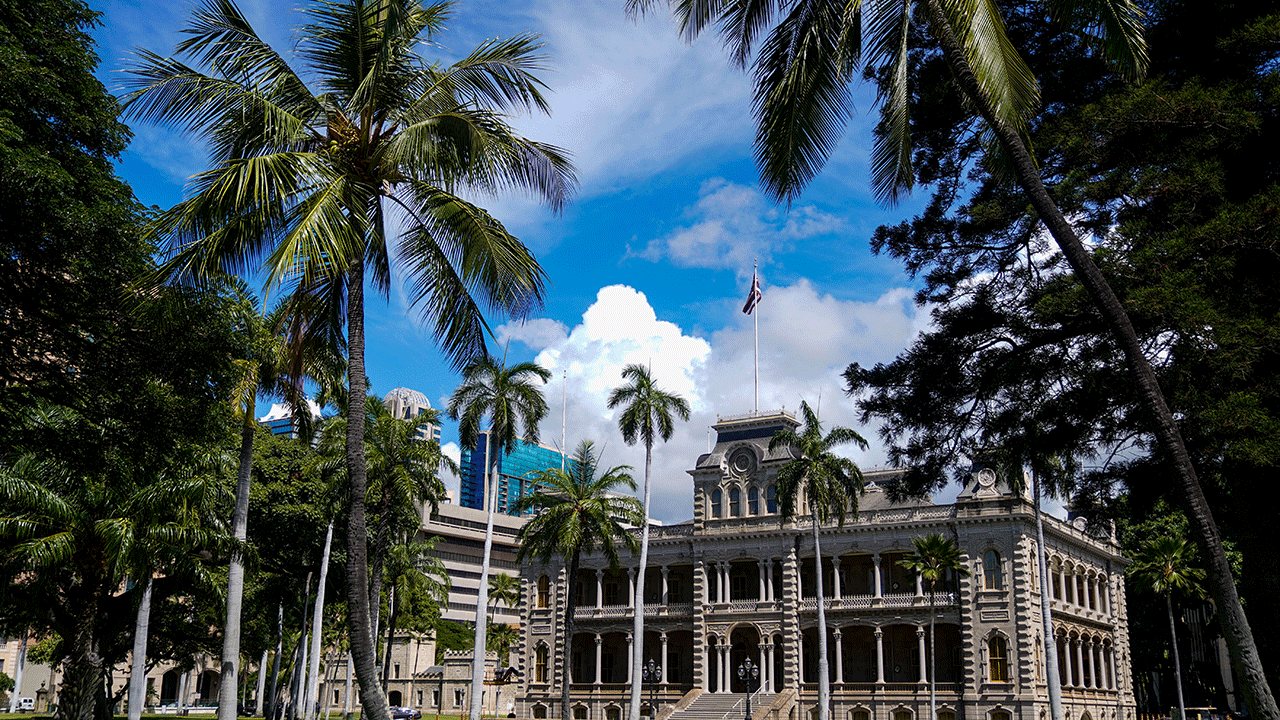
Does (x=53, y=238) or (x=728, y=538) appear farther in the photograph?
(x=728, y=538)

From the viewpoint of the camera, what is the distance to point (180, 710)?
247 feet

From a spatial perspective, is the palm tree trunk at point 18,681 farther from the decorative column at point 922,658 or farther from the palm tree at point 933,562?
the palm tree at point 933,562

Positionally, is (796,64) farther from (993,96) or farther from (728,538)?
(728,538)

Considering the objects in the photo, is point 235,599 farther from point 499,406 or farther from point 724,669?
point 724,669

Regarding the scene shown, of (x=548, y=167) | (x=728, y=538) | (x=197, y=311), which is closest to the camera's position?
(x=548, y=167)

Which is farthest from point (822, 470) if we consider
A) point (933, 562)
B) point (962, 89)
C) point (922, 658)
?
point (962, 89)

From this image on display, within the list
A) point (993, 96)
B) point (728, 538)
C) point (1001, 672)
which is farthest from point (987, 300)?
point (728, 538)

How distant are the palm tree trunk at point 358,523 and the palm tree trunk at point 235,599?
555 inches

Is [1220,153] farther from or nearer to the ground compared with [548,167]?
farther from the ground

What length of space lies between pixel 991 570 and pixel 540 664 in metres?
28.8

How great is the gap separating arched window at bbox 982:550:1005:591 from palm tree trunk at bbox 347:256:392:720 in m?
42.2

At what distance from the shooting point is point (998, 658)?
157 ft

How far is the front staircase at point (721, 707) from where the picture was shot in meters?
51.7

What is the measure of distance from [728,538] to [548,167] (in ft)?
150
